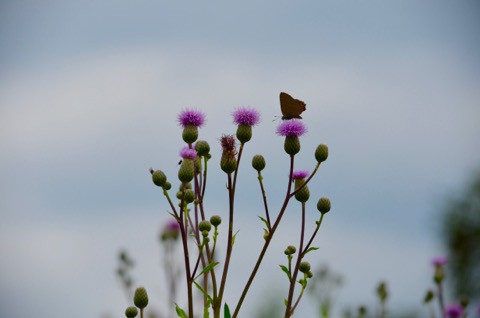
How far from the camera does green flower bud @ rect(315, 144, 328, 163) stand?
346 cm

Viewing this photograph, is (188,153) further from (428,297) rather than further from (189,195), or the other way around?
(428,297)

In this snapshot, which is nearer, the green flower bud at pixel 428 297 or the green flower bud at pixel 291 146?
the green flower bud at pixel 291 146

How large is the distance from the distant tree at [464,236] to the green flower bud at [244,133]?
2369cm

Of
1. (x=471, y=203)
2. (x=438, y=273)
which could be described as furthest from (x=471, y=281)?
(x=438, y=273)

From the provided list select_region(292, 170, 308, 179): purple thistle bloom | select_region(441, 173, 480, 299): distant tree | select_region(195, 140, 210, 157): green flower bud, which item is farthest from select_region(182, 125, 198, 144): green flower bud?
select_region(441, 173, 480, 299): distant tree

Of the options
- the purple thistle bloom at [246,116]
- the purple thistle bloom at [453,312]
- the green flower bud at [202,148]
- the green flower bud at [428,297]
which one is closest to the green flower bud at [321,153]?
the purple thistle bloom at [246,116]

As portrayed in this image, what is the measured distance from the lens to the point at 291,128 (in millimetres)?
3455

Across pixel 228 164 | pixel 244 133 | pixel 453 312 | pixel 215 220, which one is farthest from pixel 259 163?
pixel 453 312

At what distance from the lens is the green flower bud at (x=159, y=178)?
3248 mm

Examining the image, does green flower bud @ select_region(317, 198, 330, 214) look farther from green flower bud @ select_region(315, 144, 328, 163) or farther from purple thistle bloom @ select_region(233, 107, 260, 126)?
purple thistle bloom @ select_region(233, 107, 260, 126)

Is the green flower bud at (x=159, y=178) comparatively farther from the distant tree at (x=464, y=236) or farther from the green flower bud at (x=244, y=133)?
the distant tree at (x=464, y=236)

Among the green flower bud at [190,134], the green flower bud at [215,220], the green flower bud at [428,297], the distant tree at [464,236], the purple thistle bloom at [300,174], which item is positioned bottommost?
the distant tree at [464,236]

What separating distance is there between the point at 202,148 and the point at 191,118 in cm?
33

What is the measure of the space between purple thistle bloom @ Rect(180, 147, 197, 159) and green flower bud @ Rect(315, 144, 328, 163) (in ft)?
2.36
